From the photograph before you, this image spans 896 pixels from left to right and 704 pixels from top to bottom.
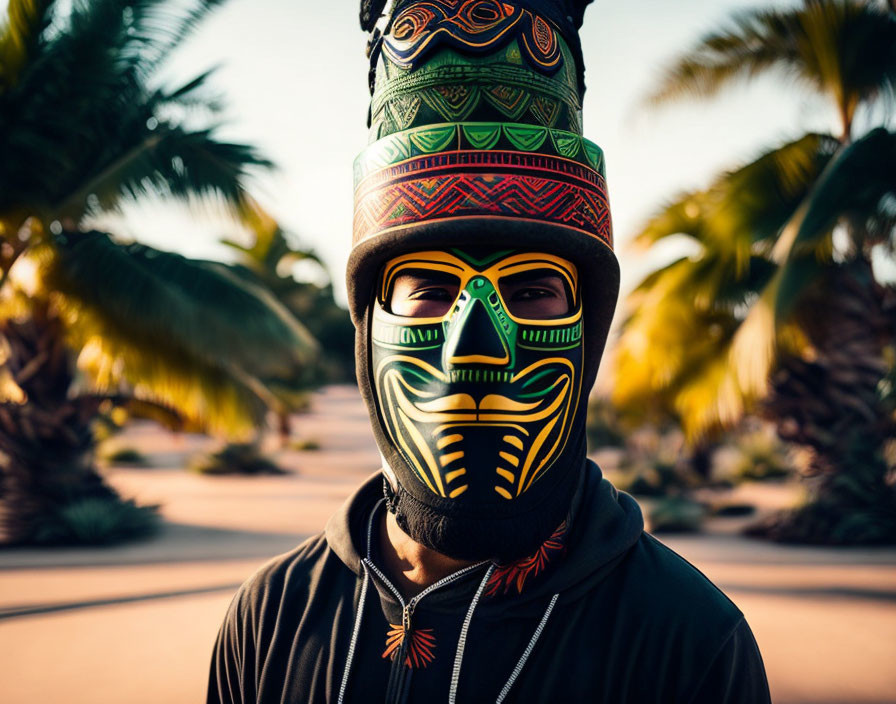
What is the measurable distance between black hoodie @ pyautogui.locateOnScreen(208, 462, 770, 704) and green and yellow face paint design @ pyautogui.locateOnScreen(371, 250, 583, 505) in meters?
0.23

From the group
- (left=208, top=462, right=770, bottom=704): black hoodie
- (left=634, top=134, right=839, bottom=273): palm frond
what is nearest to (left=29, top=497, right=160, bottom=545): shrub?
(left=208, top=462, right=770, bottom=704): black hoodie

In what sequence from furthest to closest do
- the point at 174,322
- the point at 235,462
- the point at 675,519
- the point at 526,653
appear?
1. the point at 235,462
2. the point at 675,519
3. the point at 174,322
4. the point at 526,653

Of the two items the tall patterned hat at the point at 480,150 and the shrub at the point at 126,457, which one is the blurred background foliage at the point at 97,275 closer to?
the tall patterned hat at the point at 480,150

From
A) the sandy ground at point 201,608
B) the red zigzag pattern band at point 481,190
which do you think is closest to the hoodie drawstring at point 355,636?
the red zigzag pattern band at point 481,190

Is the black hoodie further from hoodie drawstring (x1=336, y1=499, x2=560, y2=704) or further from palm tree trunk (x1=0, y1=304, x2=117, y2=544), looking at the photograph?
palm tree trunk (x1=0, y1=304, x2=117, y2=544)

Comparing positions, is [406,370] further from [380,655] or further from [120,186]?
[120,186]

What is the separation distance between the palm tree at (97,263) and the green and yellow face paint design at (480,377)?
19.1 feet

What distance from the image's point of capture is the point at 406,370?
1491mm

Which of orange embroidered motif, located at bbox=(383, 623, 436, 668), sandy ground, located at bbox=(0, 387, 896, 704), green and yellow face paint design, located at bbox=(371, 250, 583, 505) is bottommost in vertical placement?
sandy ground, located at bbox=(0, 387, 896, 704)

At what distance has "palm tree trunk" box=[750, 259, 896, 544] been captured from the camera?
7.61m

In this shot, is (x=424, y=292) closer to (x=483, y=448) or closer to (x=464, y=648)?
(x=483, y=448)

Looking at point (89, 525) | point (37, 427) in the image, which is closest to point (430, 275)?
point (89, 525)

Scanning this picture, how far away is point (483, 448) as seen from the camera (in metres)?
1.38

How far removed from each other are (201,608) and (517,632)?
4.81 metres
